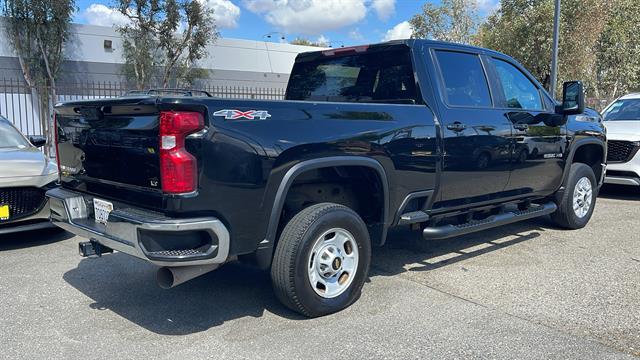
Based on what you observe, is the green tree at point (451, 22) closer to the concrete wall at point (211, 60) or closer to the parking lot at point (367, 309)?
the concrete wall at point (211, 60)

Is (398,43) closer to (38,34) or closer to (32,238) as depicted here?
(32,238)

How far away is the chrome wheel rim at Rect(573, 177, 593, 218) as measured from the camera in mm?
6887

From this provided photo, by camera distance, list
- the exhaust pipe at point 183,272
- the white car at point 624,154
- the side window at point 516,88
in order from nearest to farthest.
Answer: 1. the exhaust pipe at point 183,272
2. the side window at point 516,88
3. the white car at point 624,154

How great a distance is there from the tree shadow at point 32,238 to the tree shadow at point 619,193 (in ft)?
28.5

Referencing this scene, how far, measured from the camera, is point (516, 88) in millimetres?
5902

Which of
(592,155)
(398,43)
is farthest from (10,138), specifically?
(592,155)

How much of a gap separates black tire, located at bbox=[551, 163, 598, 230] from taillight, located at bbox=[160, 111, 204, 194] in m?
5.01

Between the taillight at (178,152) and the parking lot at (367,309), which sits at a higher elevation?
the taillight at (178,152)

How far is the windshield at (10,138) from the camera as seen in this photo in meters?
6.72

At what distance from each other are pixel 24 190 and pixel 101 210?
246 centimetres

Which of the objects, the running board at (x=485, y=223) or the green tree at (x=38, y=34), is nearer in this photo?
the running board at (x=485, y=223)

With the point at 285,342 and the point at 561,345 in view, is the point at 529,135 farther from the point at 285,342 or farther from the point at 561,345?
the point at 285,342

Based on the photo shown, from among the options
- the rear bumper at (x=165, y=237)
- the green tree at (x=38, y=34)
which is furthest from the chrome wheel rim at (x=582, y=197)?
the green tree at (x=38, y=34)

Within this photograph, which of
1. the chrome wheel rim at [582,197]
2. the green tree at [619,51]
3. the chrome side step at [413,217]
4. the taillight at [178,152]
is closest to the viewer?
the taillight at [178,152]
